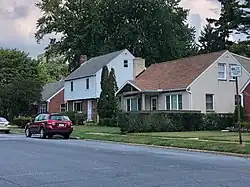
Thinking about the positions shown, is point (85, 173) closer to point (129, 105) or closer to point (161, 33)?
point (129, 105)

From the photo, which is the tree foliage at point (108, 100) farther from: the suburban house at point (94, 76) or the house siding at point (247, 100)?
the house siding at point (247, 100)

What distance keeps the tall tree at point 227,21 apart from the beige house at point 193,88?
12.4 meters

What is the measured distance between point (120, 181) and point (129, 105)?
34421 millimetres

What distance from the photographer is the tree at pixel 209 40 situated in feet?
230

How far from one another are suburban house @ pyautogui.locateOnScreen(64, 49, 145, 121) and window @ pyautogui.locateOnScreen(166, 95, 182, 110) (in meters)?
11.5

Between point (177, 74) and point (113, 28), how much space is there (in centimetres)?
2600

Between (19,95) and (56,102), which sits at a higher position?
(19,95)

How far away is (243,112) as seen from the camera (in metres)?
39.7

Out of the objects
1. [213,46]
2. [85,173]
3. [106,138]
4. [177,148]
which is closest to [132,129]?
[106,138]

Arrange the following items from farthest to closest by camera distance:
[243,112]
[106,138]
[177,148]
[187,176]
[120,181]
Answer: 1. [243,112]
2. [106,138]
3. [177,148]
4. [187,176]
5. [120,181]

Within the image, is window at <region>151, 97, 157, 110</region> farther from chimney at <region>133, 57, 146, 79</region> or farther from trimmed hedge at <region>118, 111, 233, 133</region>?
chimney at <region>133, 57, 146, 79</region>

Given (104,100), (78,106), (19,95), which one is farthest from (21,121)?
(78,106)

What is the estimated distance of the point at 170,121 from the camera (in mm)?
35250

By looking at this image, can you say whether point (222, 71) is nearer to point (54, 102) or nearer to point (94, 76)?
point (94, 76)
